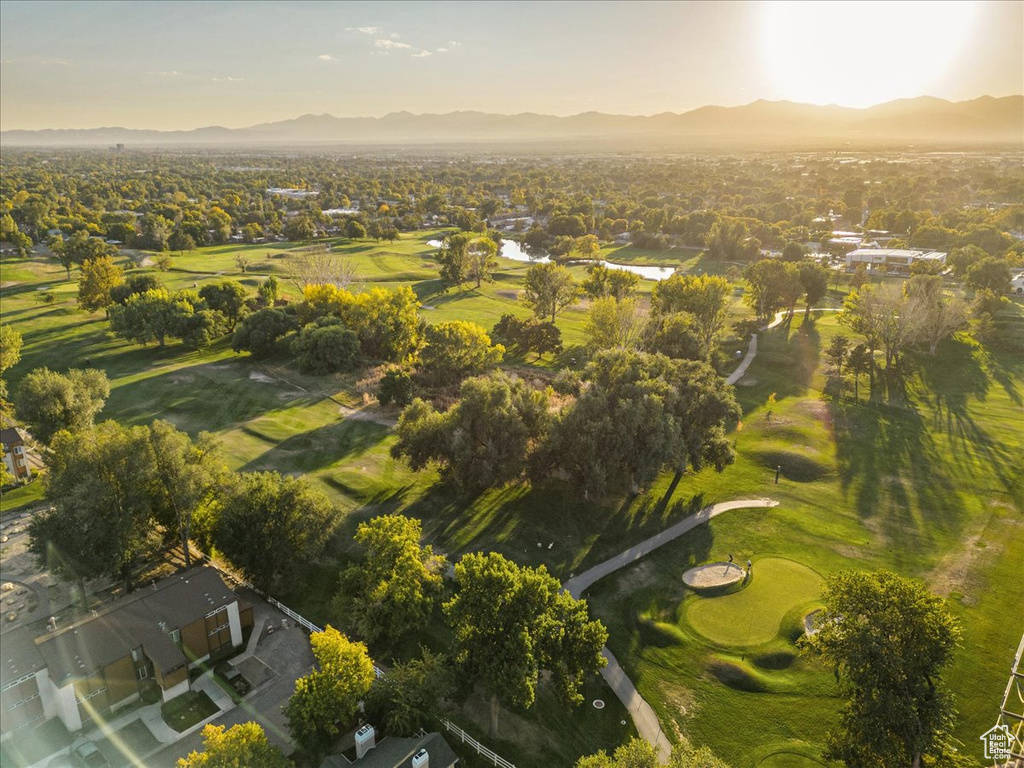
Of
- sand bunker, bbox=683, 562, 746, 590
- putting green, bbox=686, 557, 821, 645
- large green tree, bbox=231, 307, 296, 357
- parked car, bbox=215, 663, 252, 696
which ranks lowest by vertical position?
putting green, bbox=686, 557, 821, 645

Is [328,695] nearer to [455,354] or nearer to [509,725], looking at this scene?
[509,725]

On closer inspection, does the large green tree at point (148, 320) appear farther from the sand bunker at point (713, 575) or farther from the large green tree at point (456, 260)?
the sand bunker at point (713, 575)

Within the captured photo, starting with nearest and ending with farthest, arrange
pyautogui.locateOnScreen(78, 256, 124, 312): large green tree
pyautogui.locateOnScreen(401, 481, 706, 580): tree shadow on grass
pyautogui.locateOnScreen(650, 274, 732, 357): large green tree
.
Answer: pyautogui.locateOnScreen(401, 481, 706, 580): tree shadow on grass → pyautogui.locateOnScreen(650, 274, 732, 357): large green tree → pyautogui.locateOnScreen(78, 256, 124, 312): large green tree

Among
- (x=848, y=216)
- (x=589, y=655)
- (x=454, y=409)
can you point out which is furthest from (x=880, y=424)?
(x=848, y=216)

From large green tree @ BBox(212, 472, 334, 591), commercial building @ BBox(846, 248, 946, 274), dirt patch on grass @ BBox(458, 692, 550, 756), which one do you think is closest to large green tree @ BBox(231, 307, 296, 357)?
large green tree @ BBox(212, 472, 334, 591)

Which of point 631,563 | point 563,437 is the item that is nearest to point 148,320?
point 563,437

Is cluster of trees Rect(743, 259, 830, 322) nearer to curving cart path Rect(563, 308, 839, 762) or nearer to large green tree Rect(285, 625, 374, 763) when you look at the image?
curving cart path Rect(563, 308, 839, 762)

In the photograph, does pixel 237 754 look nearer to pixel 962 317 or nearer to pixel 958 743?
pixel 958 743
